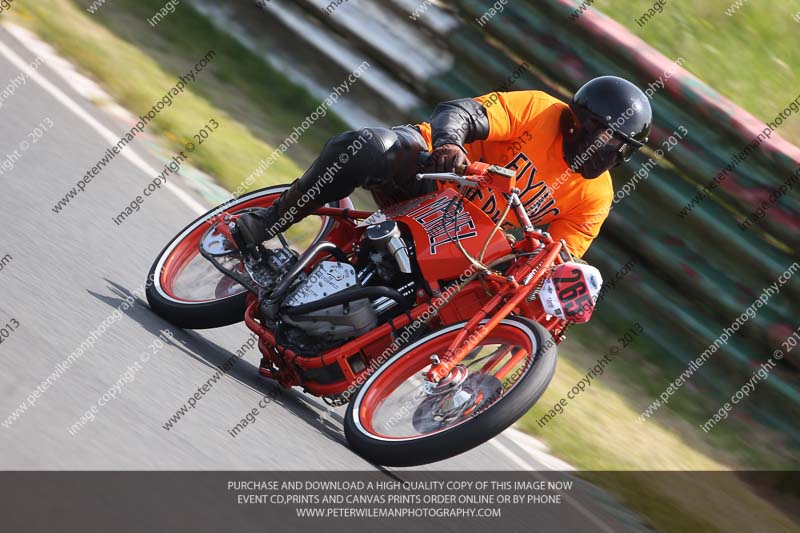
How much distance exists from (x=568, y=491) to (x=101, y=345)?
8.20ft

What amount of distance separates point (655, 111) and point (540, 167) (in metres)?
2.43

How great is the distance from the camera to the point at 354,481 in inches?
165

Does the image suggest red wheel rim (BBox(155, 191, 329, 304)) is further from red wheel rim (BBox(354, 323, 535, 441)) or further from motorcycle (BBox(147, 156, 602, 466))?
red wheel rim (BBox(354, 323, 535, 441))

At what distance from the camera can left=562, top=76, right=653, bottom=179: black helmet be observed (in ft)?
15.8

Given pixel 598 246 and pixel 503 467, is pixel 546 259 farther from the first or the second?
pixel 598 246

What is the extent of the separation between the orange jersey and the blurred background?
1466mm

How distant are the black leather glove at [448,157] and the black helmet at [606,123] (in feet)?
2.20

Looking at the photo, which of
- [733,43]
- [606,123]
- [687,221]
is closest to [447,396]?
[606,123]

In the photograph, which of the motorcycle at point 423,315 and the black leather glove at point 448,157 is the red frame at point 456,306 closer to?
the motorcycle at point 423,315

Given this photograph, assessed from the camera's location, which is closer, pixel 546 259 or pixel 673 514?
pixel 546 259

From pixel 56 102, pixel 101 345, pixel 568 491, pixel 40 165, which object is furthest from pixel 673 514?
pixel 56 102

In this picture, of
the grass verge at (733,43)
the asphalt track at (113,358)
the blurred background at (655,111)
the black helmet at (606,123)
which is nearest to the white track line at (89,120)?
the asphalt track at (113,358)

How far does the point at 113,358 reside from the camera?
4.40m

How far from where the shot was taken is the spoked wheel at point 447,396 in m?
4.03
